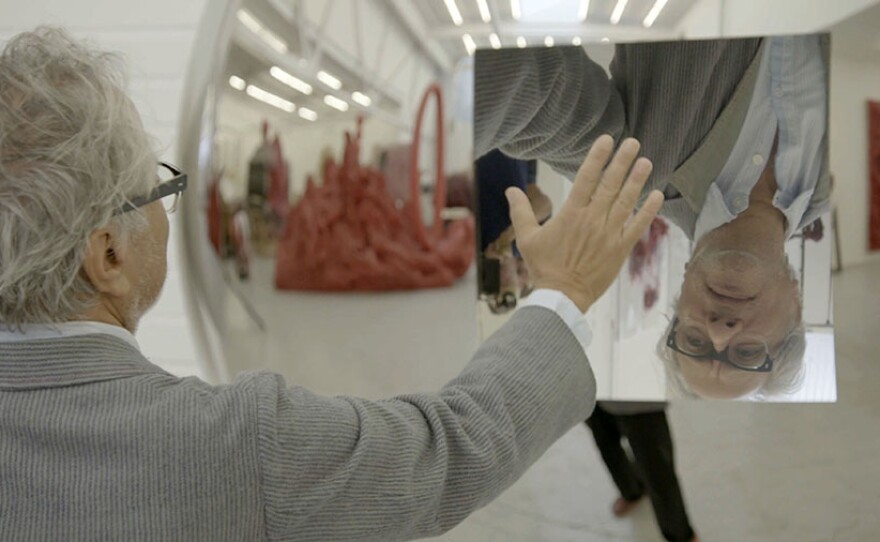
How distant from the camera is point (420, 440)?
0.56m

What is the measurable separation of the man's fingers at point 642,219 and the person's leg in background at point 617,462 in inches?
7.2

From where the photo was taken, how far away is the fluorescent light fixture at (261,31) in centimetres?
84

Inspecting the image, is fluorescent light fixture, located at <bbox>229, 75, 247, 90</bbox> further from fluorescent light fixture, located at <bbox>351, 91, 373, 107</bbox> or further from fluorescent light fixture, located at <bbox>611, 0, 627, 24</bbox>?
fluorescent light fixture, located at <bbox>611, 0, 627, 24</bbox>

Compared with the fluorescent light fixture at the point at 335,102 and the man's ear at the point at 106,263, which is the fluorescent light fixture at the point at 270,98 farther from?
the man's ear at the point at 106,263

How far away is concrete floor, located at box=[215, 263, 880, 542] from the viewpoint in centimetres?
70

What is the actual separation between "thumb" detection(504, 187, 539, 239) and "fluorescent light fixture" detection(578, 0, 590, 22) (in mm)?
151

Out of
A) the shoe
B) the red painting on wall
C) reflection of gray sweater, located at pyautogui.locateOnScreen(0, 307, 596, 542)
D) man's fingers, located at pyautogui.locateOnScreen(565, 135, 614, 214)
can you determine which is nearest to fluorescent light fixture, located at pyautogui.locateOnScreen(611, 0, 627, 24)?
man's fingers, located at pyautogui.locateOnScreen(565, 135, 614, 214)

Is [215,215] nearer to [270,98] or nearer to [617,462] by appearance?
[270,98]

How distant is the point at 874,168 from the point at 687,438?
10.6 inches

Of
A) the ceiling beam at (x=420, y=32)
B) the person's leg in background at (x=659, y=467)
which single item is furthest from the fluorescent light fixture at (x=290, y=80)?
the person's leg in background at (x=659, y=467)

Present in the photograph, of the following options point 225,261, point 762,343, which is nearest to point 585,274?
point 762,343

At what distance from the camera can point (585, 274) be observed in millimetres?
641

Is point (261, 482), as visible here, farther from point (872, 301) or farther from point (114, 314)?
point (872, 301)

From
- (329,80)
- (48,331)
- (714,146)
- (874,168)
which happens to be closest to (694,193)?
(714,146)
